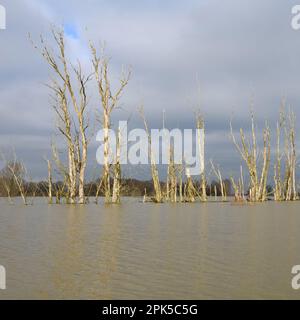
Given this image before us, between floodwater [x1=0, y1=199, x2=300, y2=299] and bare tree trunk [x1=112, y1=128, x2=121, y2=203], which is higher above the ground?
bare tree trunk [x1=112, y1=128, x2=121, y2=203]

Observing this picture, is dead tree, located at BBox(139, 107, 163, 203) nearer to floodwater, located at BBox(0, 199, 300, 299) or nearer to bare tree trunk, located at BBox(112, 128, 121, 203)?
bare tree trunk, located at BBox(112, 128, 121, 203)

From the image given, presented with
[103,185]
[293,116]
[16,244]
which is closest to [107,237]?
[16,244]

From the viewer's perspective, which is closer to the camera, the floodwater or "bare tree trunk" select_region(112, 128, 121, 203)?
the floodwater

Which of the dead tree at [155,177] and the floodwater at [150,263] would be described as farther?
the dead tree at [155,177]

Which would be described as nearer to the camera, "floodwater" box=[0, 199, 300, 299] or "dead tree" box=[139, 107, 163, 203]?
"floodwater" box=[0, 199, 300, 299]

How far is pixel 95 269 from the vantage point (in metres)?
5.30

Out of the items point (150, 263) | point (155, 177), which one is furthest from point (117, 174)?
point (150, 263)

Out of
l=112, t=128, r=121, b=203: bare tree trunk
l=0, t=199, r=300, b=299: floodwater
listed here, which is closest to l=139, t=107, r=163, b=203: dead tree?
l=112, t=128, r=121, b=203: bare tree trunk

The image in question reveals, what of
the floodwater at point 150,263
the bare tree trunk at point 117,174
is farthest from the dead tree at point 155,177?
the floodwater at point 150,263

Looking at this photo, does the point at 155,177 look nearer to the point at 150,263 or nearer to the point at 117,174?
the point at 117,174

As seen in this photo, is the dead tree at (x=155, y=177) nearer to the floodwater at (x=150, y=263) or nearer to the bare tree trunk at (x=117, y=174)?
the bare tree trunk at (x=117, y=174)

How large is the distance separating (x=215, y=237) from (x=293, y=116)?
80.8 ft

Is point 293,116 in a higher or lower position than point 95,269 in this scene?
higher
